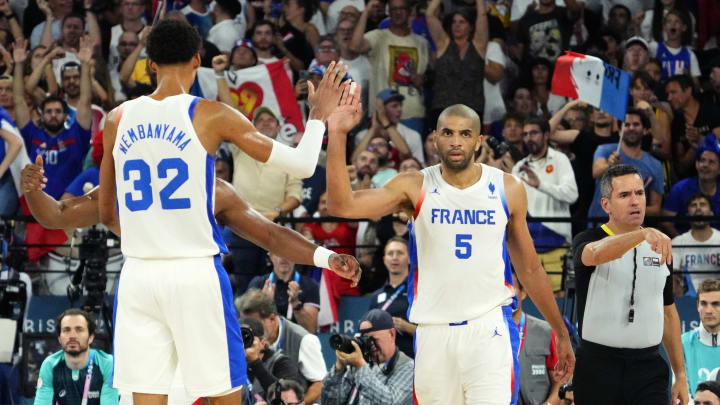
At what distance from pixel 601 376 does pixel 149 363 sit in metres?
3.11

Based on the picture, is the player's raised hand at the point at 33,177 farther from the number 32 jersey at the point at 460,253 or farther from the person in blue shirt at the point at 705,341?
the person in blue shirt at the point at 705,341

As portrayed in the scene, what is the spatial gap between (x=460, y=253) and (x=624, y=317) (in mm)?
1438

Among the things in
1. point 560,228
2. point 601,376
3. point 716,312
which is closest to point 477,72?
point 560,228

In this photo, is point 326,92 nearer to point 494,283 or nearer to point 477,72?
point 494,283

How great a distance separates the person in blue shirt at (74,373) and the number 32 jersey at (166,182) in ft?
13.8

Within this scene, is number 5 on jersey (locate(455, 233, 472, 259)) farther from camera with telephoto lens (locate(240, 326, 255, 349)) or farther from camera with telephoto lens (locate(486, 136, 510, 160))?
camera with telephoto lens (locate(486, 136, 510, 160))

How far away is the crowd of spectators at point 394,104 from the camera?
11.0m

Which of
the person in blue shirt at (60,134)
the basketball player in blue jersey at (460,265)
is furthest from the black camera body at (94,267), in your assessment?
the basketball player in blue jersey at (460,265)

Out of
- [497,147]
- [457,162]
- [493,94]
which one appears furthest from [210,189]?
[493,94]

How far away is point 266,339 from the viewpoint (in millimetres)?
9102

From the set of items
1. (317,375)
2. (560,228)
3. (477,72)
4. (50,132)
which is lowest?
(317,375)

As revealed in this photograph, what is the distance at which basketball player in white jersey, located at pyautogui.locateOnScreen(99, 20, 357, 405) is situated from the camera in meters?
5.21

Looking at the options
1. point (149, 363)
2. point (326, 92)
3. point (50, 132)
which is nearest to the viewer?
point (149, 363)

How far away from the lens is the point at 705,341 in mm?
9070
